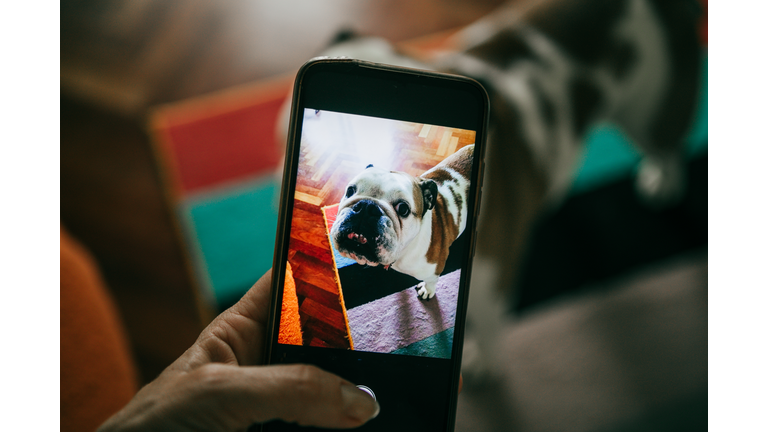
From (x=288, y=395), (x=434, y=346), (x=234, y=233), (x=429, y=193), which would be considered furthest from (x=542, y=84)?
(x=234, y=233)

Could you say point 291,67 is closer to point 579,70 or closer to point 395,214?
point 579,70

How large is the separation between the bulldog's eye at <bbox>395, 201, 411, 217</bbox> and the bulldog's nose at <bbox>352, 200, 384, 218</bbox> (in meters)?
0.02

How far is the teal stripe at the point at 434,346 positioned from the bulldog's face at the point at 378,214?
0.34 ft

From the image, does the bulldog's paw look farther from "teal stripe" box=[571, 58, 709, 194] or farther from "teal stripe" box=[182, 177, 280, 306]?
"teal stripe" box=[571, 58, 709, 194]

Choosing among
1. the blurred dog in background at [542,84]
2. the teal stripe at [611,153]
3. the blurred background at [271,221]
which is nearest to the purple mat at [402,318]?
the blurred dog in background at [542,84]

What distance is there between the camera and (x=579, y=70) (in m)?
0.87

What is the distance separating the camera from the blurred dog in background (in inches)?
31.4

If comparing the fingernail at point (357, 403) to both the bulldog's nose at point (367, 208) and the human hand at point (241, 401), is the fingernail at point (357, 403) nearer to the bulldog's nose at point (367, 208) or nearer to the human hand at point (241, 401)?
the human hand at point (241, 401)

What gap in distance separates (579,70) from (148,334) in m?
1.27

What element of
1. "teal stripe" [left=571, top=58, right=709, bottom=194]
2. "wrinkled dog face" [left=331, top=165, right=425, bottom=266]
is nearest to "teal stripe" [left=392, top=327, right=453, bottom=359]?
"wrinkled dog face" [left=331, top=165, right=425, bottom=266]

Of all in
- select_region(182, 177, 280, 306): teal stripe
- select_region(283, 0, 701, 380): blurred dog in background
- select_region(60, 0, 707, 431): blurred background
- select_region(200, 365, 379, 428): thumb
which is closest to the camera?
select_region(200, 365, 379, 428): thumb

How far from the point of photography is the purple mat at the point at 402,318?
1.57 ft

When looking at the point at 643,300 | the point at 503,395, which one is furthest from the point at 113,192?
the point at 643,300

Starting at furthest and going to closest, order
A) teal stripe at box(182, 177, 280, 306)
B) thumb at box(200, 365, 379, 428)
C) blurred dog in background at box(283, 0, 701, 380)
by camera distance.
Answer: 1. teal stripe at box(182, 177, 280, 306)
2. blurred dog in background at box(283, 0, 701, 380)
3. thumb at box(200, 365, 379, 428)
